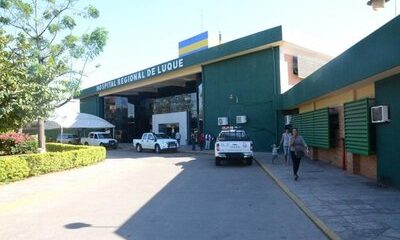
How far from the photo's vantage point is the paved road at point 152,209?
7.96 meters

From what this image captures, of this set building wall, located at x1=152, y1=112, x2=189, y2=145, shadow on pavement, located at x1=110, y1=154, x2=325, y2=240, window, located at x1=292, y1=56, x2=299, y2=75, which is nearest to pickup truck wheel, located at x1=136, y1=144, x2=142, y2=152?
building wall, located at x1=152, y1=112, x2=189, y2=145

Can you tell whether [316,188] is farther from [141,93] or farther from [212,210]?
[141,93]

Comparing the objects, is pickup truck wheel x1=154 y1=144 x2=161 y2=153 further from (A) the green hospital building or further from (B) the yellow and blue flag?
(B) the yellow and blue flag

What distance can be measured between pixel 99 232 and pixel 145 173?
11.2m

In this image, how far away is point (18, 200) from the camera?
12.2 metres

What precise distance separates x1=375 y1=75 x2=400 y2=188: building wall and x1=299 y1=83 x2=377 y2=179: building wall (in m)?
0.97

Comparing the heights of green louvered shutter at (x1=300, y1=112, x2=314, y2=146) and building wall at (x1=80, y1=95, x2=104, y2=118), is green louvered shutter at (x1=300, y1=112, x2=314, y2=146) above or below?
below

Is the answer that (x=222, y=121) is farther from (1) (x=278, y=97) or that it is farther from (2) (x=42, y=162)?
(2) (x=42, y=162)

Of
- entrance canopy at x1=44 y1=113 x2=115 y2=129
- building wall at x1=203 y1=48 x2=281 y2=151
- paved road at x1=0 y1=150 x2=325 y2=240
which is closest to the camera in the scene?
paved road at x1=0 y1=150 x2=325 y2=240

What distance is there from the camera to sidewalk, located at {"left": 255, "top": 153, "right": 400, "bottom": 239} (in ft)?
25.1

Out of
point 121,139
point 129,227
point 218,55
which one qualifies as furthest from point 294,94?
point 121,139

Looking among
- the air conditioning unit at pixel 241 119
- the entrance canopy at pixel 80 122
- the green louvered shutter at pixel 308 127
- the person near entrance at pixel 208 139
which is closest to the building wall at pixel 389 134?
the green louvered shutter at pixel 308 127

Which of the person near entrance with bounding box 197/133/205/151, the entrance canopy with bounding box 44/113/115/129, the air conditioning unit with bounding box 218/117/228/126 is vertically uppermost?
the entrance canopy with bounding box 44/113/115/129

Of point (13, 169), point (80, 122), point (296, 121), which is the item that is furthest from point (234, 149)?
point (80, 122)
